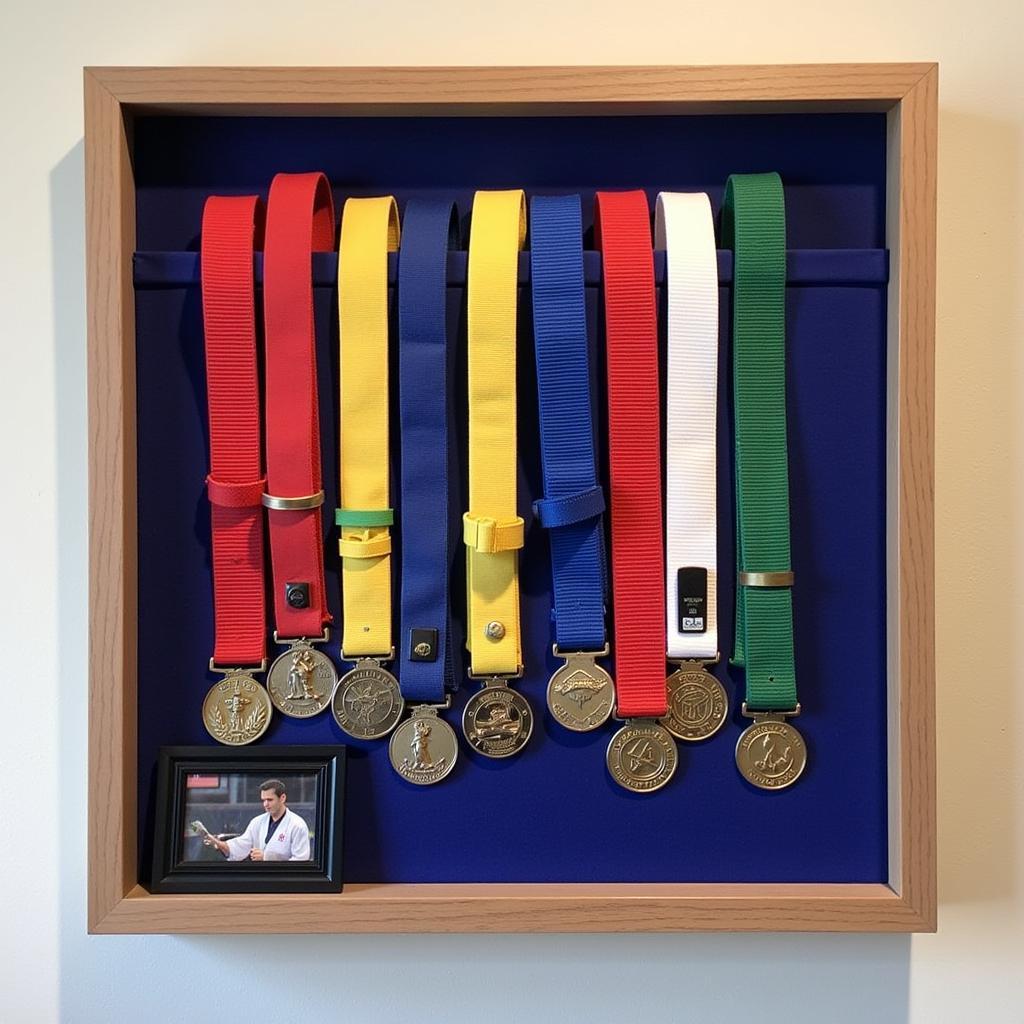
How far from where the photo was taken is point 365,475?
0.86 m

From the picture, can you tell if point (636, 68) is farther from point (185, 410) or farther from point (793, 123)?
point (185, 410)

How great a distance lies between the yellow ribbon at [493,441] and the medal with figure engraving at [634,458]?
79 millimetres

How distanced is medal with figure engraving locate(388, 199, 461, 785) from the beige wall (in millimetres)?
175

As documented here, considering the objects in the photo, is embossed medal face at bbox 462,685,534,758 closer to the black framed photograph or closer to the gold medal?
the gold medal

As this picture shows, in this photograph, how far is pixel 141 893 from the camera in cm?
86

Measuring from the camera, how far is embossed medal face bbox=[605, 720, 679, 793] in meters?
0.87

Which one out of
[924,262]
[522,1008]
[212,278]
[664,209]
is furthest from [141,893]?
[924,262]

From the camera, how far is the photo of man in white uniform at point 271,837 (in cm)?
86

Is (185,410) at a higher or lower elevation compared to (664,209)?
lower

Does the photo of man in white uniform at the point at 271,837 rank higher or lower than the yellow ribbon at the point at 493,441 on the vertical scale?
lower

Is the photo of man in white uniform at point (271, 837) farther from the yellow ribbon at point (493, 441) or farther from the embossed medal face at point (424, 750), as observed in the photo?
the yellow ribbon at point (493, 441)

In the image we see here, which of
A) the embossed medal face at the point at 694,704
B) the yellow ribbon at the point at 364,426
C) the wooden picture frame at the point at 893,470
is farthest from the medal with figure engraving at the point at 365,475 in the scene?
the embossed medal face at the point at 694,704

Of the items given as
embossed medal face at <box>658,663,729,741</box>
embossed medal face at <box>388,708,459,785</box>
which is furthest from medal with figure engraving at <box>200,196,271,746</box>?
embossed medal face at <box>658,663,729,741</box>
